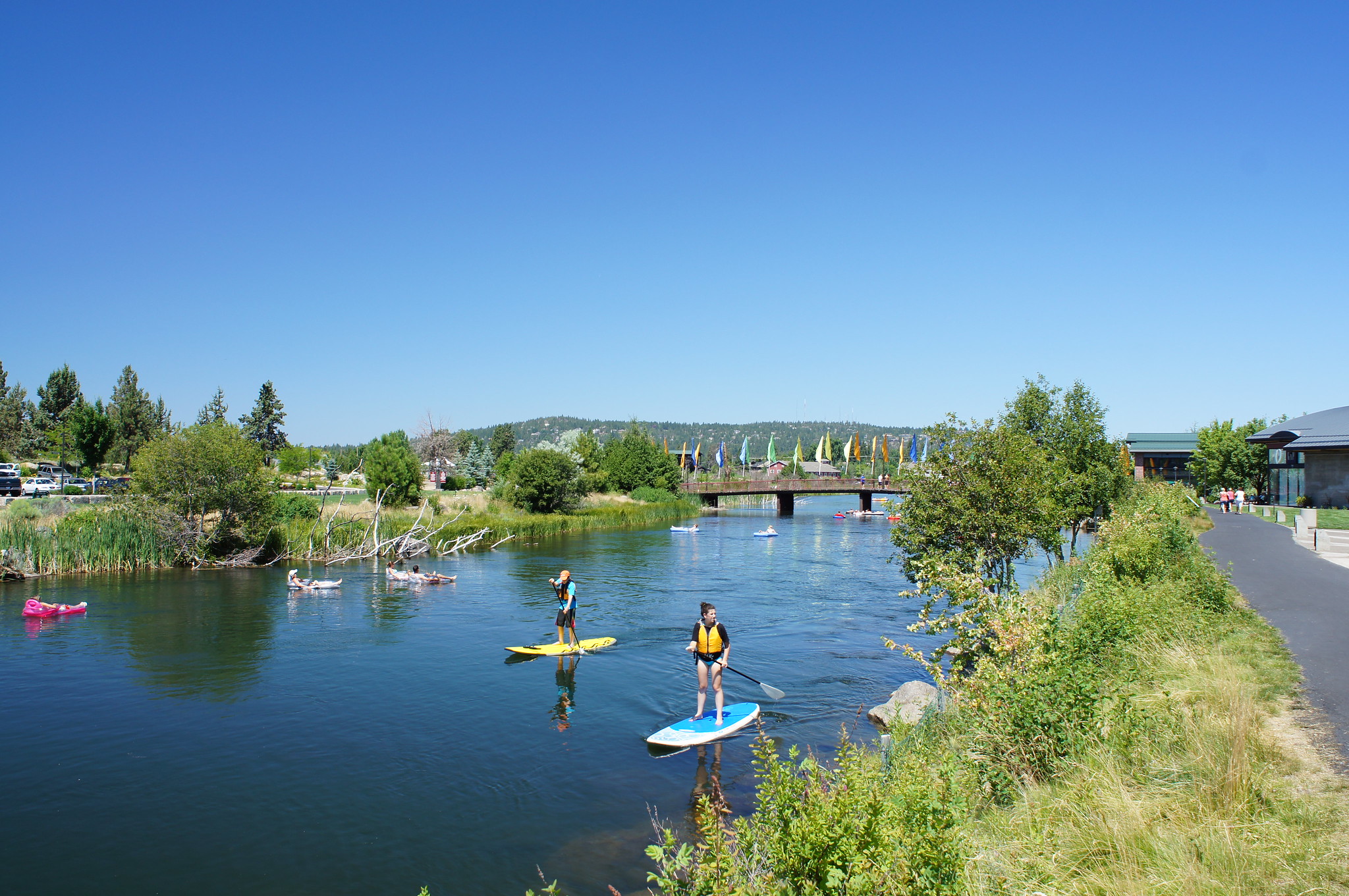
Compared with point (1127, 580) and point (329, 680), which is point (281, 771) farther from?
point (1127, 580)

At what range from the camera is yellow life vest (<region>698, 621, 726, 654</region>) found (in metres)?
14.7

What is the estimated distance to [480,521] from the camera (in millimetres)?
51969

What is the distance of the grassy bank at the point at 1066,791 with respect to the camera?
5.19 meters

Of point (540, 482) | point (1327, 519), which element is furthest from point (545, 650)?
point (540, 482)

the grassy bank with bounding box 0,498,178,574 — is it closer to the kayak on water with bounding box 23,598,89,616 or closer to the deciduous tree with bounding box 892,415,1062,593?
the kayak on water with bounding box 23,598,89,616

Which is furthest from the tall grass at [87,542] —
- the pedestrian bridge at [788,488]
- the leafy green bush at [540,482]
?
the pedestrian bridge at [788,488]

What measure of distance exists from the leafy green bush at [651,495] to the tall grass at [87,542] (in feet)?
150

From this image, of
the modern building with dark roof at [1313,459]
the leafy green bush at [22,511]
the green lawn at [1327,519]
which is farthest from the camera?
the modern building with dark roof at [1313,459]

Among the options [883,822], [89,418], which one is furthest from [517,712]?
[89,418]

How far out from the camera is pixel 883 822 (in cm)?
516

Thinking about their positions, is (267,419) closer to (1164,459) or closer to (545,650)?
(545,650)

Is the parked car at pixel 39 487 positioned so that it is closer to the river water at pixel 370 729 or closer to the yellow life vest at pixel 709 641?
the river water at pixel 370 729

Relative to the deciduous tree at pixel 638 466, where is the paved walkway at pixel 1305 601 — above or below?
below

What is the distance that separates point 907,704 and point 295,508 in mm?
38143
